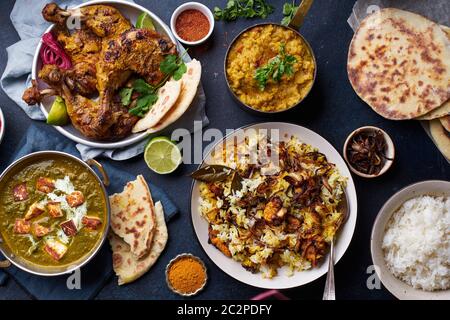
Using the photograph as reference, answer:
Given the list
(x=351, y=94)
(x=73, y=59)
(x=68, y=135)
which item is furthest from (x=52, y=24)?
(x=351, y=94)

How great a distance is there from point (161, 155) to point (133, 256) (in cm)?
87

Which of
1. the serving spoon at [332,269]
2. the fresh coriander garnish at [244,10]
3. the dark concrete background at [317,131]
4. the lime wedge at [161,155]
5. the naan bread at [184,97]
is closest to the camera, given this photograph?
the serving spoon at [332,269]

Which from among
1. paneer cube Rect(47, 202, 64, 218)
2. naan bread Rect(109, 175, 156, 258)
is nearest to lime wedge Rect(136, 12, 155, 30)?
naan bread Rect(109, 175, 156, 258)

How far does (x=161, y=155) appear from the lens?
440 cm

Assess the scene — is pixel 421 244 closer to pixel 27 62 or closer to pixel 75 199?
pixel 75 199

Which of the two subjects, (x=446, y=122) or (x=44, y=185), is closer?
(x=44, y=185)

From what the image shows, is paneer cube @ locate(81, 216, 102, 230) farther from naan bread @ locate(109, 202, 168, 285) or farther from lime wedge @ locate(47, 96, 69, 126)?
lime wedge @ locate(47, 96, 69, 126)

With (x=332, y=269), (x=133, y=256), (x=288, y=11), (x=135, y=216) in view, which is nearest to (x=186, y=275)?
(x=133, y=256)

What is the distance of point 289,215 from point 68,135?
1.92 m

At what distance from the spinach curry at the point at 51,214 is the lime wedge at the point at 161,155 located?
1.56ft

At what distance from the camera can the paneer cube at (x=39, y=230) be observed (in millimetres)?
A: 4191

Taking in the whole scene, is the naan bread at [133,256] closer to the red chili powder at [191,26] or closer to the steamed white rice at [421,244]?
the red chili powder at [191,26]

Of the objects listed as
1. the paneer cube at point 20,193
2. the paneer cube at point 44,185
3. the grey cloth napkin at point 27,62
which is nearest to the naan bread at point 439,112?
the grey cloth napkin at point 27,62

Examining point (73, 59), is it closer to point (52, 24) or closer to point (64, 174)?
point (52, 24)
